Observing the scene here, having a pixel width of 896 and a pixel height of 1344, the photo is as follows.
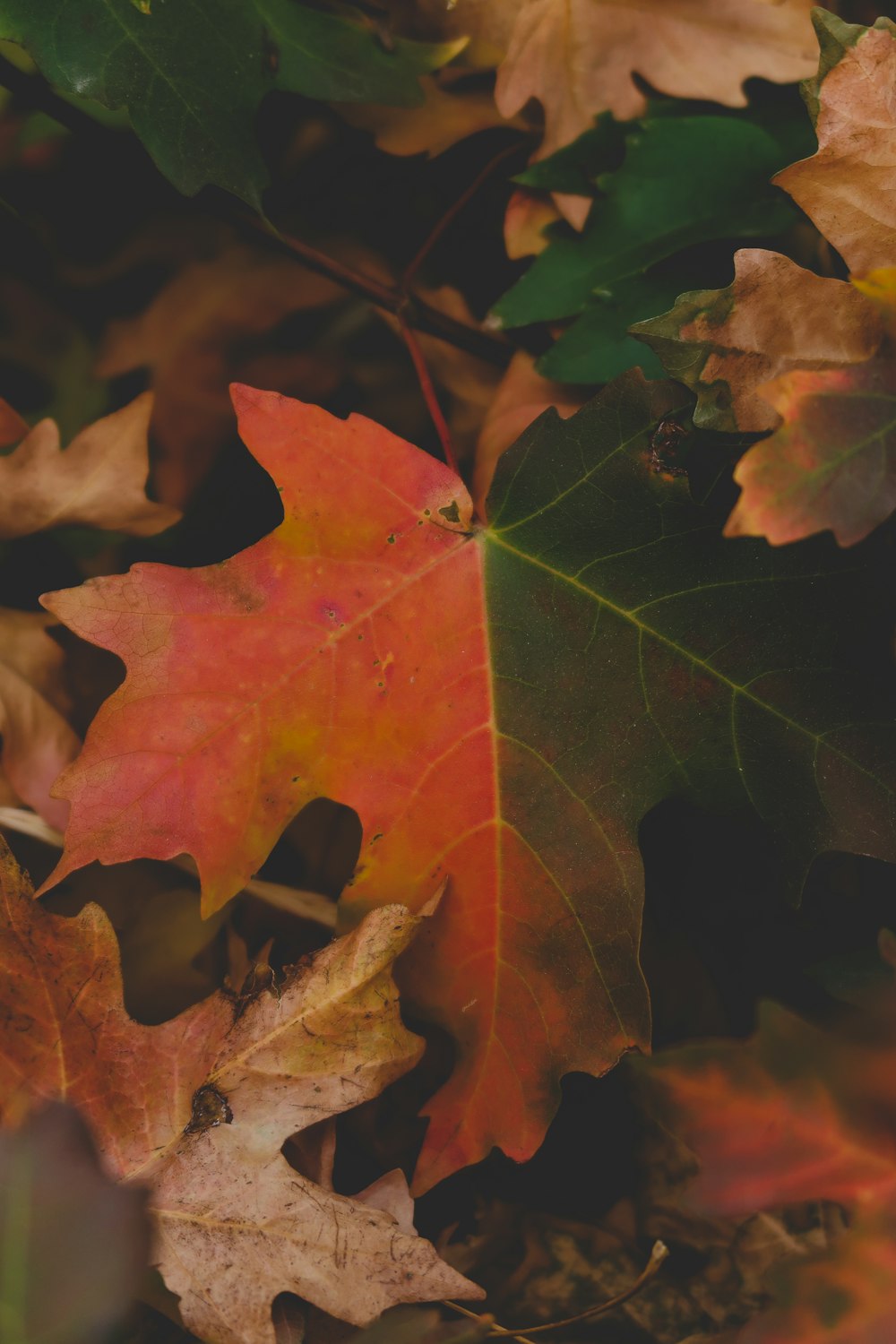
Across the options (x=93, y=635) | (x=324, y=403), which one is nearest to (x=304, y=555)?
(x=93, y=635)

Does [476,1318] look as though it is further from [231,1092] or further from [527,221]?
[527,221]

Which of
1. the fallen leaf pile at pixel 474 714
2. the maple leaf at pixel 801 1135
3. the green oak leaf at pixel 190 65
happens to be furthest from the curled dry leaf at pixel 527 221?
the maple leaf at pixel 801 1135

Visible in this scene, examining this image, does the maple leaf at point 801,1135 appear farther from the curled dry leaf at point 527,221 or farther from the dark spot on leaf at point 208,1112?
the curled dry leaf at point 527,221

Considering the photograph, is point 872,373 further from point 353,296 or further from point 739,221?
point 353,296

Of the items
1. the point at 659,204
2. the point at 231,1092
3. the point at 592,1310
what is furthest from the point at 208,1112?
the point at 659,204

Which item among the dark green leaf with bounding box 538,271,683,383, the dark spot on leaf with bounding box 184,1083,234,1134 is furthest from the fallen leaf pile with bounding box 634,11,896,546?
the dark spot on leaf with bounding box 184,1083,234,1134

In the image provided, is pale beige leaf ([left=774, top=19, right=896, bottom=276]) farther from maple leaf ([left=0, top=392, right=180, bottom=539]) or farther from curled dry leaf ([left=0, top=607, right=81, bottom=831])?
curled dry leaf ([left=0, top=607, right=81, bottom=831])
